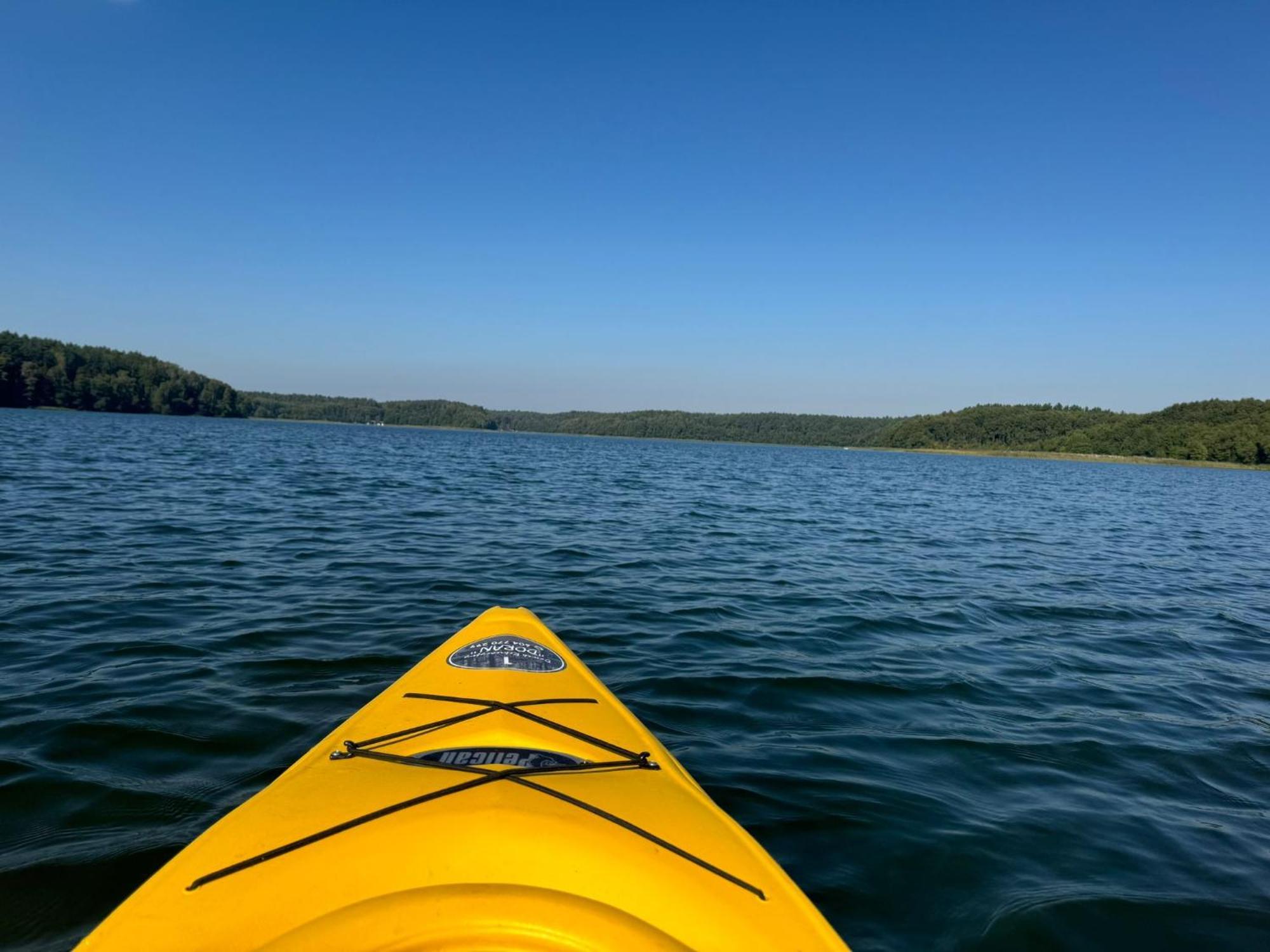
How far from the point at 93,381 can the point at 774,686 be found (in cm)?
11462

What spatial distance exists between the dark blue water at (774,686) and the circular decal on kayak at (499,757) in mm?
1409

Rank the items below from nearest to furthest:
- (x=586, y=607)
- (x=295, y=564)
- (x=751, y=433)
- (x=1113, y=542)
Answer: (x=586, y=607)
(x=295, y=564)
(x=1113, y=542)
(x=751, y=433)

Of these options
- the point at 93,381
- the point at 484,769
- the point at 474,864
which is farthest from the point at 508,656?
the point at 93,381

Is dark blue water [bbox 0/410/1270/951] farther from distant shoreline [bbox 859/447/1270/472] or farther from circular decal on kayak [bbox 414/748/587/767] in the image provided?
distant shoreline [bbox 859/447/1270/472]

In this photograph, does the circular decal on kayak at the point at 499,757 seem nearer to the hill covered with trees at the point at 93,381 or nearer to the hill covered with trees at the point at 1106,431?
the hill covered with trees at the point at 93,381

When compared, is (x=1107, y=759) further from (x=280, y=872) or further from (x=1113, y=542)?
(x=1113, y=542)

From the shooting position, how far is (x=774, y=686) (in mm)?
6055

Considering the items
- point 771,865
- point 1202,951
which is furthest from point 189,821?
point 1202,951

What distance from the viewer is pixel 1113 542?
16.4 meters

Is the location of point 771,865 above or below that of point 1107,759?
above

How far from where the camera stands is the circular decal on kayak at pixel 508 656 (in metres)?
4.53

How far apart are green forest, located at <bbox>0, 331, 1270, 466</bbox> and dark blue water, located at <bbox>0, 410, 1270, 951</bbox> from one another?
100 metres

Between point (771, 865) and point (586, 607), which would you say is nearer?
point (771, 865)

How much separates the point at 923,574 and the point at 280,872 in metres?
10.9
